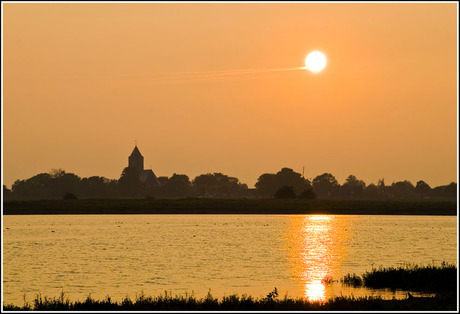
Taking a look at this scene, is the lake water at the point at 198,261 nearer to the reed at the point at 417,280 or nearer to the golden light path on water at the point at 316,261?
the golden light path on water at the point at 316,261

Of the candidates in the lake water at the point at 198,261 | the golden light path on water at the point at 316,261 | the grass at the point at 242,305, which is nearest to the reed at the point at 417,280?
the lake water at the point at 198,261

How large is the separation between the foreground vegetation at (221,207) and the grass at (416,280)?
442 ft

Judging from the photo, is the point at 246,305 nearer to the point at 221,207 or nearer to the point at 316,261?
the point at 316,261

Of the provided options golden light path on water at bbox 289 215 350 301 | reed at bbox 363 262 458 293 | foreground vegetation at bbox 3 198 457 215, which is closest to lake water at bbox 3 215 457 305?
golden light path on water at bbox 289 215 350 301

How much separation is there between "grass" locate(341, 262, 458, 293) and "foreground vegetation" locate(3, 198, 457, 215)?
135m

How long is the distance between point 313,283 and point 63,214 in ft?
461

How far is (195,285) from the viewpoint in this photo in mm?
44938

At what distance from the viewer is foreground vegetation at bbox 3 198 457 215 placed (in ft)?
595

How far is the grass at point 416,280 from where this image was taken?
40.4 meters

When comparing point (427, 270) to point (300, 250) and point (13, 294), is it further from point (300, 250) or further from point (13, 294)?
point (300, 250)

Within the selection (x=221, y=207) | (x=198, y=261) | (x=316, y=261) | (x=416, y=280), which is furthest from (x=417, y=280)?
(x=221, y=207)

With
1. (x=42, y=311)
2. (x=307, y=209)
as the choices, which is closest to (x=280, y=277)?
(x=42, y=311)

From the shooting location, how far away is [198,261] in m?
60.1

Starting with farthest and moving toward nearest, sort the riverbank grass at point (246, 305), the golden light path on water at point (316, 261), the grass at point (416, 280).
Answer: the golden light path on water at point (316, 261)
the grass at point (416, 280)
the riverbank grass at point (246, 305)
